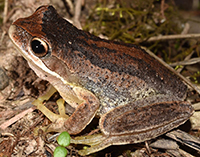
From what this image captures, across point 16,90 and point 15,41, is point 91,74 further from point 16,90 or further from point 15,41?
point 16,90

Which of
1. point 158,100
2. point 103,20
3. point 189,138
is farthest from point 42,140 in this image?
point 103,20

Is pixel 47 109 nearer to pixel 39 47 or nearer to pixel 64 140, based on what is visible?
pixel 64 140

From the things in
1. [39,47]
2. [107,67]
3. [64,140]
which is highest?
[39,47]

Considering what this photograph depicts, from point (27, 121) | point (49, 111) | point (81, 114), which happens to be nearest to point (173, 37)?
point (81, 114)

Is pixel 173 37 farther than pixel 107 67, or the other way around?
pixel 173 37

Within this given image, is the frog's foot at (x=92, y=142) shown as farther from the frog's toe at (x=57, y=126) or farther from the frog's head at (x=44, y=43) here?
the frog's head at (x=44, y=43)

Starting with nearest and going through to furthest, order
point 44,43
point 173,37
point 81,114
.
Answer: point 44,43, point 81,114, point 173,37

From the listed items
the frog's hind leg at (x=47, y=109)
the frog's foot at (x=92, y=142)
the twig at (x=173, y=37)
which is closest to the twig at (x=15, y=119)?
the frog's hind leg at (x=47, y=109)
